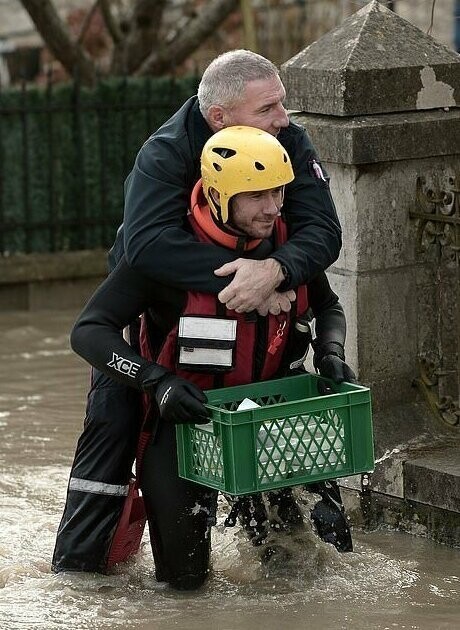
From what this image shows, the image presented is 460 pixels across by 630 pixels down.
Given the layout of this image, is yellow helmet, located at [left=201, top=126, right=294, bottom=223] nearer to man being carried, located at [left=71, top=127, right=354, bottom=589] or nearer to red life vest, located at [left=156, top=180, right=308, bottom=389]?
man being carried, located at [left=71, top=127, right=354, bottom=589]

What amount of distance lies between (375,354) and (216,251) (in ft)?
5.14

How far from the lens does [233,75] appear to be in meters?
5.01

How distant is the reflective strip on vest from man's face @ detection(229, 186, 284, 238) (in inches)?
41.8

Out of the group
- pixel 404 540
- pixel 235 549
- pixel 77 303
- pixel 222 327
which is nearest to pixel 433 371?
pixel 404 540

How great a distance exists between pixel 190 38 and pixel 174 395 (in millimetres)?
8393

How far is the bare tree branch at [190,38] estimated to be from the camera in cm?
1285

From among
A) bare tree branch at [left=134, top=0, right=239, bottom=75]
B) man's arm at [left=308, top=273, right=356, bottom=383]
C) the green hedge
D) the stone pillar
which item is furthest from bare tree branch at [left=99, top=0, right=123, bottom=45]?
man's arm at [left=308, top=273, right=356, bottom=383]

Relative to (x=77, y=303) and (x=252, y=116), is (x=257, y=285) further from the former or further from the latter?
(x=77, y=303)

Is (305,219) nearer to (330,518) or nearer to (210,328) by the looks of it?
(210,328)

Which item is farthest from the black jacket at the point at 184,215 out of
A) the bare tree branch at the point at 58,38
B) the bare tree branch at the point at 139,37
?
the bare tree branch at the point at 139,37

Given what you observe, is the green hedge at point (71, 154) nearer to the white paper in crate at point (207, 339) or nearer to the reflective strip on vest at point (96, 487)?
the reflective strip on vest at point (96, 487)

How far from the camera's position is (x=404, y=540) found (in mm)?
6109

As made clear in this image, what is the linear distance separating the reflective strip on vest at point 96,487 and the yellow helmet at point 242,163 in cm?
108

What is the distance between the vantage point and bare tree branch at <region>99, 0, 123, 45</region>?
42.5ft
